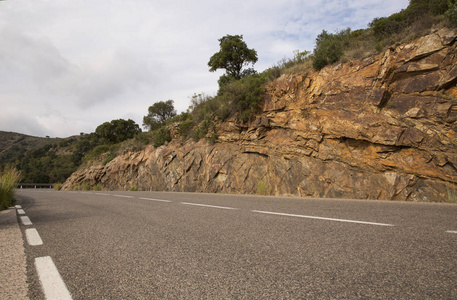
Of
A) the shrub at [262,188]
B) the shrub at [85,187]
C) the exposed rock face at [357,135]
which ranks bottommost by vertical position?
the shrub at [85,187]

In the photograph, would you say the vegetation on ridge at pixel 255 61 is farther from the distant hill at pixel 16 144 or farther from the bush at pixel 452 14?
the distant hill at pixel 16 144

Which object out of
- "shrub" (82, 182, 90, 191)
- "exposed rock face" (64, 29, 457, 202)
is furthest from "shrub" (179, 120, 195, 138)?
"shrub" (82, 182, 90, 191)

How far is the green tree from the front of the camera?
2472 centimetres

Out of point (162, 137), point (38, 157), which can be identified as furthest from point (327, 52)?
point (38, 157)

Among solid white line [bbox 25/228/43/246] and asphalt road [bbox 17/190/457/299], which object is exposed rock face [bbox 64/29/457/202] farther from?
solid white line [bbox 25/228/43/246]

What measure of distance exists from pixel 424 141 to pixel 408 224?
6.90 metres

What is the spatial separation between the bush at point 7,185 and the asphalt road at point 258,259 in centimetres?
564

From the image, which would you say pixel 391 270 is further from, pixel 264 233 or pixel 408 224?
pixel 408 224

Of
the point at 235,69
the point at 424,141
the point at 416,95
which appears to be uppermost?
the point at 235,69

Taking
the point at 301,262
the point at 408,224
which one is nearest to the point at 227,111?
the point at 408,224

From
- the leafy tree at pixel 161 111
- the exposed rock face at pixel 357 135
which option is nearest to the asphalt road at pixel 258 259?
the exposed rock face at pixel 357 135

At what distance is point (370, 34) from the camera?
13.2 m

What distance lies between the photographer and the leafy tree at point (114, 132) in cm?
4088

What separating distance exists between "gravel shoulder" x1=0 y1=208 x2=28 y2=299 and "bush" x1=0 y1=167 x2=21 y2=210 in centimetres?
529
